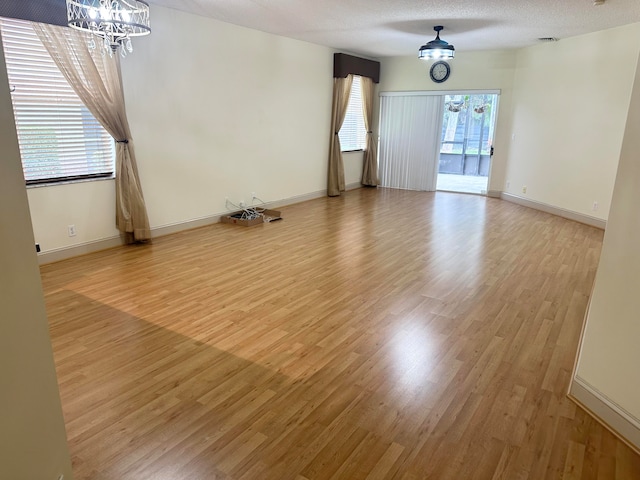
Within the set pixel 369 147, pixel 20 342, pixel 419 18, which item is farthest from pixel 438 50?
pixel 20 342

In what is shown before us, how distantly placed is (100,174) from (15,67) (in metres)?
1.26

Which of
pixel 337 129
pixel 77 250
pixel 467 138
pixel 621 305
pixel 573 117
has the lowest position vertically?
pixel 77 250

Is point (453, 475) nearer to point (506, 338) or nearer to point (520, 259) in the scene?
point (506, 338)

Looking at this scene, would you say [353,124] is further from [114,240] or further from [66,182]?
[66,182]

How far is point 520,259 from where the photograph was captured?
16.0 feet

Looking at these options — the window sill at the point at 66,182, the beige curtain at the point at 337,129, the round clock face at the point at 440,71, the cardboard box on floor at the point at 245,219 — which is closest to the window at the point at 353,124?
the beige curtain at the point at 337,129

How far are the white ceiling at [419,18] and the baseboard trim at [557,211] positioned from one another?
8.56 feet

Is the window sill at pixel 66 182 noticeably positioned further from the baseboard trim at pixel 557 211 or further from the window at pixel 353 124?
the baseboard trim at pixel 557 211

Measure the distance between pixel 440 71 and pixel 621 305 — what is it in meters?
7.52

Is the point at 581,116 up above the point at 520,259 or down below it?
above

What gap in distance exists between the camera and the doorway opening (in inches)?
466

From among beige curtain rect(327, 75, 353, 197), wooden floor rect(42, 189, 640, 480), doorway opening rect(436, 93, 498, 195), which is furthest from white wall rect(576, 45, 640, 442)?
doorway opening rect(436, 93, 498, 195)

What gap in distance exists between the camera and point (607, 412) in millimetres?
2217

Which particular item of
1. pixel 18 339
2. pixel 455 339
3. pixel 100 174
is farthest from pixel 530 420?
pixel 100 174
